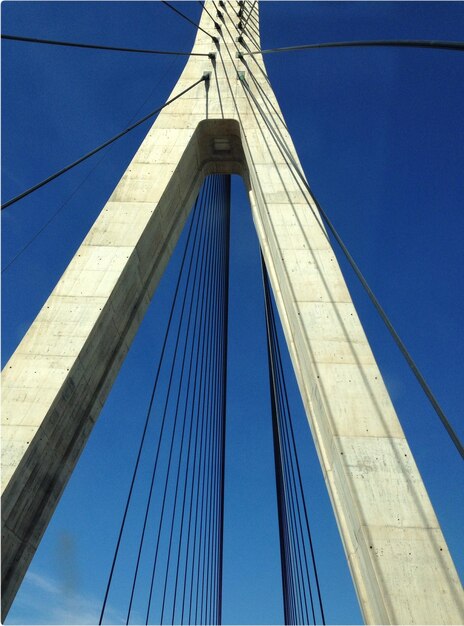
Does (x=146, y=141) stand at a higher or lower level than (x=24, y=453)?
higher

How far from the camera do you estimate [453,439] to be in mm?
4074

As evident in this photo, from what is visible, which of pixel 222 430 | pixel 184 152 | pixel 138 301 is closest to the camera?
pixel 138 301

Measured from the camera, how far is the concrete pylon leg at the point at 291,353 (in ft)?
15.5

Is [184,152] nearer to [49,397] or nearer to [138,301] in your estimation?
[138,301]

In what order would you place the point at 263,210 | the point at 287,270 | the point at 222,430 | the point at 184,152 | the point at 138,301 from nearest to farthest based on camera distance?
the point at 287,270 → the point at 138,301 → the point at 263,210 → the point at 184,152 → the point at 222,430

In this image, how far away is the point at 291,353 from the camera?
23.7ft

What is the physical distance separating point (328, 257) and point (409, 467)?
10.9 feet

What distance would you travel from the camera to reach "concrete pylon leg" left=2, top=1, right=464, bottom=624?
472 centimetres

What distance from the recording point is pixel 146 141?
30.1 ft

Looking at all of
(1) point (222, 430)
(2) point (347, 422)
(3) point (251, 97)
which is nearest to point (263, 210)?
(3) point (251, 97)

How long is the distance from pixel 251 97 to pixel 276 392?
603 cm

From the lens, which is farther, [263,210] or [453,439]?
[263,210]

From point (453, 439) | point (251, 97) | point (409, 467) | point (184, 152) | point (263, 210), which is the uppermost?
point (251, 97)

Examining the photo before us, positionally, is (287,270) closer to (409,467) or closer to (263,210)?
(263,210)
